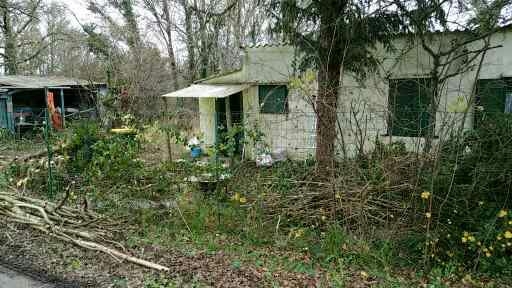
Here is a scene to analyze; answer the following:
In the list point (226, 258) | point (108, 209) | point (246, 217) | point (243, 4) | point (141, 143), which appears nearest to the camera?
point (226, 258)

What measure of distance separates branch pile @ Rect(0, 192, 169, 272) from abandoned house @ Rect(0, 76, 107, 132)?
7457mm

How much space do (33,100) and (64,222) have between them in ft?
53.3

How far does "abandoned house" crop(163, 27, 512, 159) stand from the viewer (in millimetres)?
5079

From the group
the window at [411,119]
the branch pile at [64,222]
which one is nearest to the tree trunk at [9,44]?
the branch pile at [64,222]

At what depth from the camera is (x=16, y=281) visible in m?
3.69

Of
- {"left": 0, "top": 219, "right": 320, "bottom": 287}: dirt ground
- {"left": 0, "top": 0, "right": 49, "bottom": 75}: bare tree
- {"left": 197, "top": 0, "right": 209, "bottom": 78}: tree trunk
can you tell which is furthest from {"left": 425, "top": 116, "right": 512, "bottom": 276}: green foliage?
{"left": 0, "top": 0, "right": 49, "bottom": 75}: bare tree

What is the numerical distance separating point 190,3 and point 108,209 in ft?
53.5

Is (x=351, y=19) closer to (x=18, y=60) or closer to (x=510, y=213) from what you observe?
(x=510, y=213)

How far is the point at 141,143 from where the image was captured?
274 inches

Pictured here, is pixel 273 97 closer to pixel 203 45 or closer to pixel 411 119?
pixel 411 119

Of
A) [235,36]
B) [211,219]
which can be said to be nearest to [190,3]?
[235,36]

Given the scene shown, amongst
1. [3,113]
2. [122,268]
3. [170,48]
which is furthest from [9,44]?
[122,268]

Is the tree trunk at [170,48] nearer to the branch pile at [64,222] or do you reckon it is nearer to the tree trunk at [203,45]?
the tree trunk at [203,45]

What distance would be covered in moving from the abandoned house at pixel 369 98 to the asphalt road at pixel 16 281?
330 cm
